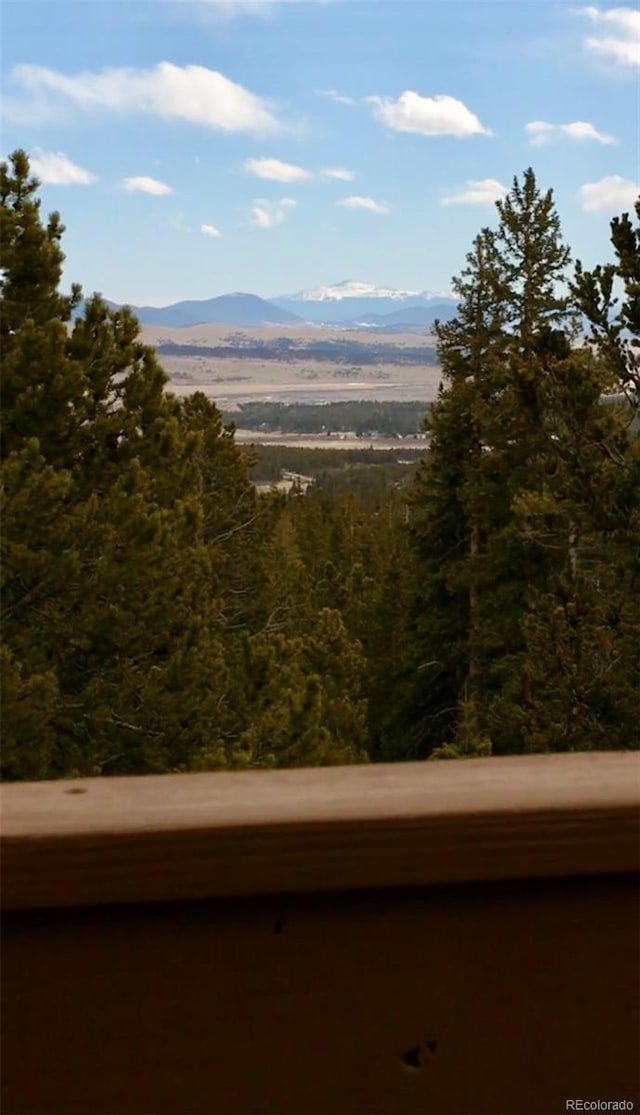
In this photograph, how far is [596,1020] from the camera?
788 mm

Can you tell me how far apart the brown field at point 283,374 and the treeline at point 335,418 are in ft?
1.88

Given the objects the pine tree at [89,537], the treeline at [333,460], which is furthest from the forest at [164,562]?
the treeline at [333,460]

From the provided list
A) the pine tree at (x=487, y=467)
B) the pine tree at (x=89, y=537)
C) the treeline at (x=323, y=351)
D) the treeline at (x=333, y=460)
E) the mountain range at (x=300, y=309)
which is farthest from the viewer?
the treeline at (x=333, y=460)

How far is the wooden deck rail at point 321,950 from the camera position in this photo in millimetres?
748

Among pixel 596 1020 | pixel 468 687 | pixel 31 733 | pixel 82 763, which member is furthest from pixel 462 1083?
Answer: pixel 468 687

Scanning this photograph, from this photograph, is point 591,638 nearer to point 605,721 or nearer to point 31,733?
point 605,721

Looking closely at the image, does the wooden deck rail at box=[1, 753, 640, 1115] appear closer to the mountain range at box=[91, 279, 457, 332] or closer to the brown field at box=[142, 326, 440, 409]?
the brown field at box=[142, 326, 440, 409]

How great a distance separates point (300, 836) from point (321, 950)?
86 millimetres

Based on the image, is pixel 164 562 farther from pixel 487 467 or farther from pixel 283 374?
pixel 283 374

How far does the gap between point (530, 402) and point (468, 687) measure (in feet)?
20.7

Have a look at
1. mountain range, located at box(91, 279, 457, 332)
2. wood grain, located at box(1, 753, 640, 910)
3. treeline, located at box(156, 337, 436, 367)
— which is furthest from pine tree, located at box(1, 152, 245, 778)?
mountain range, located at box(91, 279, 457, 332)

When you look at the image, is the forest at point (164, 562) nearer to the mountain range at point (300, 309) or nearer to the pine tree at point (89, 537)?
the pine tree at point (89, 537)

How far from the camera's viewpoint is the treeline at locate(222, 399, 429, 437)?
1964cm

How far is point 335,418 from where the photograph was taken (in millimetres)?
50875
